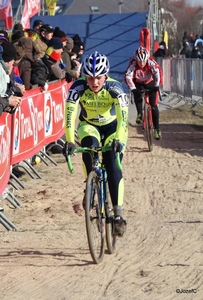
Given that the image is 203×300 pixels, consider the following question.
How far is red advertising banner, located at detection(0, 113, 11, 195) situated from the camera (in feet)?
29.7

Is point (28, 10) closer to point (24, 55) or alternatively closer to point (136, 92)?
point (136, 92)

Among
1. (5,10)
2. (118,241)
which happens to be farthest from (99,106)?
(5,10)

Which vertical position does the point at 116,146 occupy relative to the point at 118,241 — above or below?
above

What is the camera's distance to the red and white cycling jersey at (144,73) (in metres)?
15.0

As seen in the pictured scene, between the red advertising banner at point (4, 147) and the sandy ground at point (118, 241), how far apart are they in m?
0.53

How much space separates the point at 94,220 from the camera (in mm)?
7340

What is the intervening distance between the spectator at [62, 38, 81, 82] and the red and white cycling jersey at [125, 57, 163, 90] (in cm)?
111

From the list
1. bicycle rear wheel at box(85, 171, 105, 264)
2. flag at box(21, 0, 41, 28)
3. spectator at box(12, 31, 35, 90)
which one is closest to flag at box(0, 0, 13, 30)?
flag at box(21, 0, 41, 28)

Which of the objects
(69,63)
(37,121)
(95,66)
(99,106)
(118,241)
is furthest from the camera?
(69,63)

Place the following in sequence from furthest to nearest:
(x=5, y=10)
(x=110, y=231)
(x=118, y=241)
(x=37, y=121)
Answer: (x=5, y=10) → (x=37, y=121) → (x=118, y=241) → (x=110, y=231)

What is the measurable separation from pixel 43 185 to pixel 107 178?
13.4 ft

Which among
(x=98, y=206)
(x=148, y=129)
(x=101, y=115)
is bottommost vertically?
(x=148, y=129)

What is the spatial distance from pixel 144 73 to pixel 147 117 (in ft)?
2.78

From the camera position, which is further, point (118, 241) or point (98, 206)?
point (118, 241)
